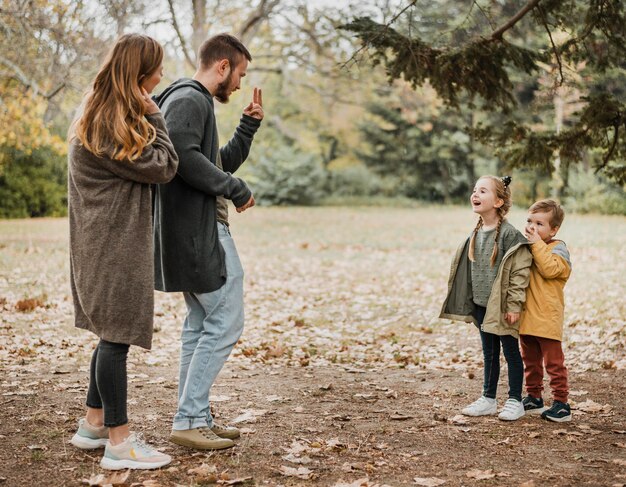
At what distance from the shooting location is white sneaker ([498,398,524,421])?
457 cm

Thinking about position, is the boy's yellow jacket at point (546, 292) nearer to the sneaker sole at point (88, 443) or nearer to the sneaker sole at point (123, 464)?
the sneaker sole at point (123, 464)

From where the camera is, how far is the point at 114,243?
340cm

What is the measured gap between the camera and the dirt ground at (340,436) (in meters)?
3.51

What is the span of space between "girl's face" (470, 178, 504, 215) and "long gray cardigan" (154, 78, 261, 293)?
1712 mm

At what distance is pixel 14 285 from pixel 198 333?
6840 mm

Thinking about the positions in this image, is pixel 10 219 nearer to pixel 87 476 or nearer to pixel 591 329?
pixel 591 329

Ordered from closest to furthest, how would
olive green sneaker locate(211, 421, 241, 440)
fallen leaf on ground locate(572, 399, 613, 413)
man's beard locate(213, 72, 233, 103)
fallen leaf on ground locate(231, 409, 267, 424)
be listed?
man's beard locate(213, 72, 233, 103)
olive green sneaker locate(211, 421, 241, 440)
fallen leaf on ground locate(231, 409, 267, 424)
fallen leaf on ground locate(572, 399, 613, 413)

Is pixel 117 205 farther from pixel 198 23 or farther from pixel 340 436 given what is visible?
pixel 198 23

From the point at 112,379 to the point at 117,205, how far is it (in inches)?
33.7

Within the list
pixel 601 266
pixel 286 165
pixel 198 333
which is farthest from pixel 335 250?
pixel 286 165

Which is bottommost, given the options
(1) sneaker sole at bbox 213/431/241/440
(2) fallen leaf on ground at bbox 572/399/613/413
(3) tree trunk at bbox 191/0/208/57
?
(2) fallen leaf on ground at bbox 572/399/613/413

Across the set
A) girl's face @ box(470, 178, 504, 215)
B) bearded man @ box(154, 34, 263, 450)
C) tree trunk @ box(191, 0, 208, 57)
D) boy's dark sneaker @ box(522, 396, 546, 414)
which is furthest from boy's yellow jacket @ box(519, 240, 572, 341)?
tree trunk @ box(191, 0, 208, 57)

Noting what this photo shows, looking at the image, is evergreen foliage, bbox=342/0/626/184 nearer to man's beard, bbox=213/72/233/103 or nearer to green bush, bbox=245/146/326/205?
man's beard, bbox=213/72/233/103

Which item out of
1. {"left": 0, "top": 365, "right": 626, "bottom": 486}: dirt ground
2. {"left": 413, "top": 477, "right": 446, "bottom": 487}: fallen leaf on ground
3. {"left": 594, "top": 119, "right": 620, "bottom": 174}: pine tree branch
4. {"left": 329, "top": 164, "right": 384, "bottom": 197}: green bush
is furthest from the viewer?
{"left": 329, "top": 164, "right": 384, "bottom": 197}: green bush
